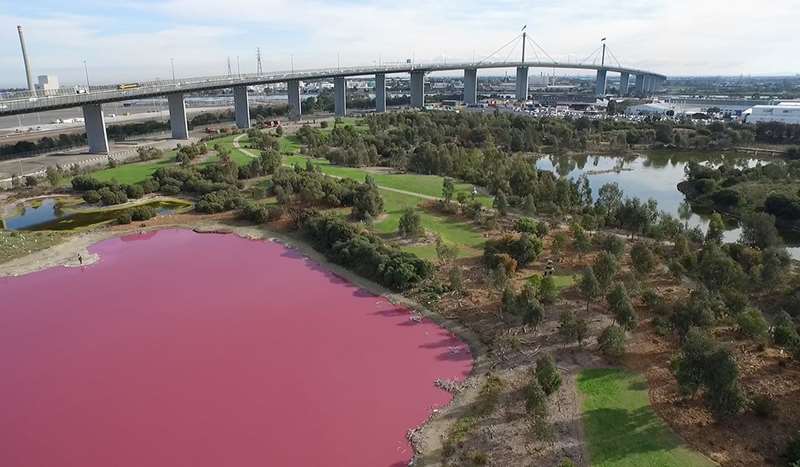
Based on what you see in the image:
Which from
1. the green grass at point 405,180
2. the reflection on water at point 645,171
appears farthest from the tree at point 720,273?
the green grass at point 405,180

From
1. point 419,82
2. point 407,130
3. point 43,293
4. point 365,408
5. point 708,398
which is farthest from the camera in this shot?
point 419,82

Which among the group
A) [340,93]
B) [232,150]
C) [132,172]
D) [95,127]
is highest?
[340,93]

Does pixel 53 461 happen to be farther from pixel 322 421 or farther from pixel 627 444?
pixel 627 444

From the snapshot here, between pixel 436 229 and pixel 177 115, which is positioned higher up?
pixel 177 115

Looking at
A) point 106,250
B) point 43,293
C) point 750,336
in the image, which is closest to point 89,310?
point 43,293

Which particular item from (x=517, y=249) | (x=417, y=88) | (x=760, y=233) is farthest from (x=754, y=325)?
(x=417, y=88)

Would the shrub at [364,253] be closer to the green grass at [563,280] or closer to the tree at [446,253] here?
the tree at [446,253]

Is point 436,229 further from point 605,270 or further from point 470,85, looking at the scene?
point 470,85
